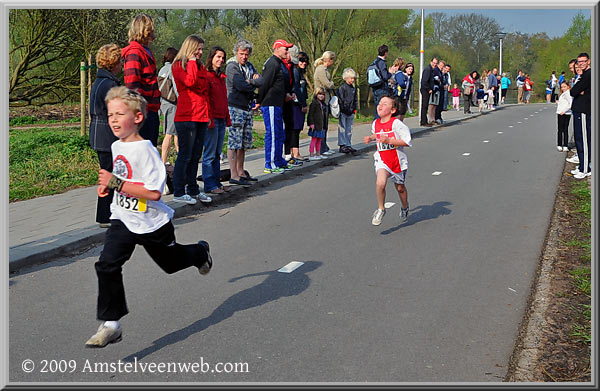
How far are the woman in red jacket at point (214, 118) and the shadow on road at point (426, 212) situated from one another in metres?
2.74

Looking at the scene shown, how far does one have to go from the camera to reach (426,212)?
870 cm

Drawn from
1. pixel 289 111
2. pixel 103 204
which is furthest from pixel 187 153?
pixel 289 111

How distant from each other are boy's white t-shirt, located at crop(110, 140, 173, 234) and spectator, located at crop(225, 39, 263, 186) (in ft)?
18.6

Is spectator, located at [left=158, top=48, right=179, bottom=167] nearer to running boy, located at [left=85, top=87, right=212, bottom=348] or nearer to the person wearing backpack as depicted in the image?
the person wearing backpack

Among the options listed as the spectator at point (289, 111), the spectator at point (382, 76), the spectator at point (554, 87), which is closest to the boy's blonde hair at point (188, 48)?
the spectator at point (289, 111)

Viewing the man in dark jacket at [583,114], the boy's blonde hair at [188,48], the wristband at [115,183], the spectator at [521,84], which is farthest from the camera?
the spectator at [521,84]

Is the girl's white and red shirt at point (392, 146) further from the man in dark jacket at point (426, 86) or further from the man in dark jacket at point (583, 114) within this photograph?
the man in dark jacket at point (426, 86)

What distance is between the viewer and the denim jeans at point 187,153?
858cm

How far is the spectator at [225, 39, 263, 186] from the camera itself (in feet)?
32.9

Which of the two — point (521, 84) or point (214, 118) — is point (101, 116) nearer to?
point (214, 118)

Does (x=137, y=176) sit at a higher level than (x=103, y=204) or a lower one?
higher

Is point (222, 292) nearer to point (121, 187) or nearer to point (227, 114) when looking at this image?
point (121, 187)

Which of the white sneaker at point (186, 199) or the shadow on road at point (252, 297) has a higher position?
the white sneaker at point (186, 199)

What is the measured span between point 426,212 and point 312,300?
3834 millimetres
